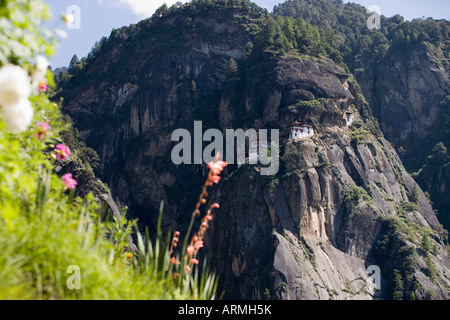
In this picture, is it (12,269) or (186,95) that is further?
(186,95)

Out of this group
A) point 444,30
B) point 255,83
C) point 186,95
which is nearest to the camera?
point 255,83

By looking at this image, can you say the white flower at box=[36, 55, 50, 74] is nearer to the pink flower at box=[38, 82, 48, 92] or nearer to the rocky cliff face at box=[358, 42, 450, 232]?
the pink flower at box=[38, 82, 48, 92]

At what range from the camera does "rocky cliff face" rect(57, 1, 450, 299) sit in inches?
2386

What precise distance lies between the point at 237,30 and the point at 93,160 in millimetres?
39900

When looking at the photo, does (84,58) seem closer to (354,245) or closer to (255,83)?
(255,83)

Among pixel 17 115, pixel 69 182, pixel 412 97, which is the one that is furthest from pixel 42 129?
pixel 412 97

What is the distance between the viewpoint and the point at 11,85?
16.8 ft

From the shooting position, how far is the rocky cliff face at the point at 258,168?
199 ft

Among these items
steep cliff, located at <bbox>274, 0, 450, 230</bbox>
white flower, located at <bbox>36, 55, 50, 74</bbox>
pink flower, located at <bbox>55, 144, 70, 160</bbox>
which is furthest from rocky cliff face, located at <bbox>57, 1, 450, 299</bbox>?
white flower, located at <bbox>36, 55, 50, 74</bbox>

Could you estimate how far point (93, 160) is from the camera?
87.8m

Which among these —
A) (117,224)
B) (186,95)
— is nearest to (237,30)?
(186,95)

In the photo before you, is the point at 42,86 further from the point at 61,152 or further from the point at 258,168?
the point at 258,168

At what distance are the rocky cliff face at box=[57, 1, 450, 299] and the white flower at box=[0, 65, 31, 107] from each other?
51475 millimetres

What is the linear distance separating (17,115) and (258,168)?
63.6 metres
